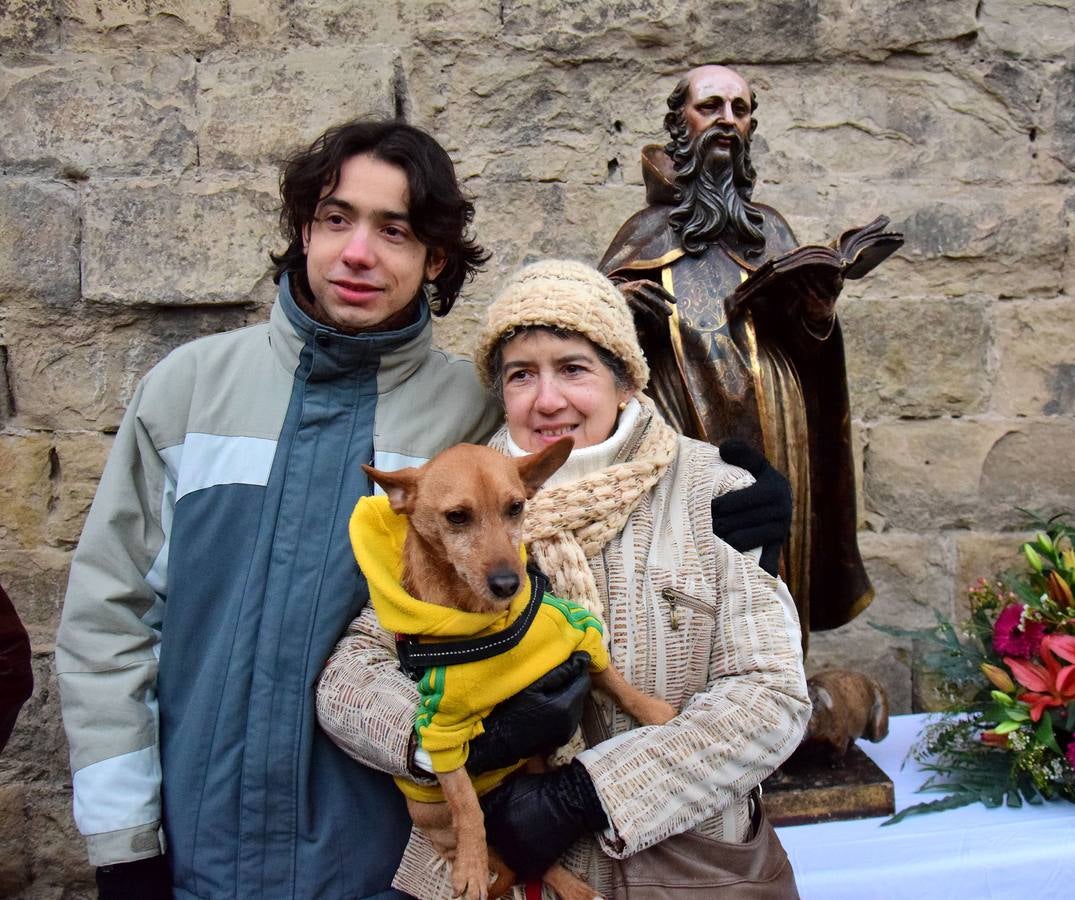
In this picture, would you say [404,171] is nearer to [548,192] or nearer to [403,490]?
[403,490]

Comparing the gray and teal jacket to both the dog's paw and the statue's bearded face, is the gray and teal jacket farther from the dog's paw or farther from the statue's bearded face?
the statue's bearded face

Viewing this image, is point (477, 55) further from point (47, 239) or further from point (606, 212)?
point (47, 239)

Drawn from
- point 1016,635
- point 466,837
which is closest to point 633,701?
point 466,837

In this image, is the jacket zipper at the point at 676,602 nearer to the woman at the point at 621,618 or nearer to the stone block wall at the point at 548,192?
the woman at the point at 621,618

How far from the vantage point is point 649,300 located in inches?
89.3

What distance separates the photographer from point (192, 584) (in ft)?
5.70

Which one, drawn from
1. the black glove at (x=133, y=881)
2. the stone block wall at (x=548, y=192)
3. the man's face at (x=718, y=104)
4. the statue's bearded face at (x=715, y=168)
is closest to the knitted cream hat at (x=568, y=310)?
the statue's bearded face at (x=715, y=168)

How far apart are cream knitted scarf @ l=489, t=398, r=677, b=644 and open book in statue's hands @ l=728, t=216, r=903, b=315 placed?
72 centimetres

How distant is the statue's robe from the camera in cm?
233

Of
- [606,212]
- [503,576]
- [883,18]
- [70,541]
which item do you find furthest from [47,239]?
[883,18]

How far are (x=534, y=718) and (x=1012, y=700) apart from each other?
5.05ft

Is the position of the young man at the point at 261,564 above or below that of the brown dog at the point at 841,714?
above

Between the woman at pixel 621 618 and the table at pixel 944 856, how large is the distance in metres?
0.56

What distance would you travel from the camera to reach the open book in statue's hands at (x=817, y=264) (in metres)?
2.12
